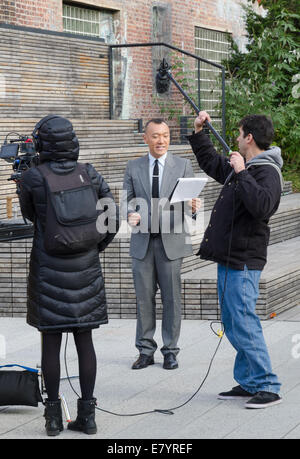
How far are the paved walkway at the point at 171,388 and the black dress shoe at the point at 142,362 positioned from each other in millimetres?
69

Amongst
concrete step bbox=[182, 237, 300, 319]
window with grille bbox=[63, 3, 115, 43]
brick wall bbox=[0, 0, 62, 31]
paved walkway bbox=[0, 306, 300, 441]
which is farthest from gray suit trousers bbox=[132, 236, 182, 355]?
window with grille bbox=[63, 3, 115, 43]

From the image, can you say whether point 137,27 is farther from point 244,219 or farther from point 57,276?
point 57,276

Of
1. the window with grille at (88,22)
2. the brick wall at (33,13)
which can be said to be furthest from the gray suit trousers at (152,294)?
the window with grille at (88,22)

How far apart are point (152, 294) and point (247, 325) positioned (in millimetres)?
1412

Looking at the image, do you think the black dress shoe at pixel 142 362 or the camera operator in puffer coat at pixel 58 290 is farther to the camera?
the black dress shoe at pixel 142 362

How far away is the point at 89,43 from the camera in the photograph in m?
14.4

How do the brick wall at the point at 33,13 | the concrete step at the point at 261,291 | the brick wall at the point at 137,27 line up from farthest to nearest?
1. the brick wall at the point at 137,27
2. the brick wall at the point at 33,13
3. the concrete step at the point at 261,291

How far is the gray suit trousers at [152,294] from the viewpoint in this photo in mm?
6492

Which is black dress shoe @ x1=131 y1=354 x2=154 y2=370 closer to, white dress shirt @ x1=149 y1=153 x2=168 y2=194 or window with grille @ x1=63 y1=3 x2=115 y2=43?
white dress shirt @ x1=149 y1=153 x2=168 y2=194

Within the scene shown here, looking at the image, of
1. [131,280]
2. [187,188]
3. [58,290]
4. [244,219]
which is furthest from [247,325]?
[131,280]

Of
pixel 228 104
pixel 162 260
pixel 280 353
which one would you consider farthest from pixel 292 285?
pixel 228 104

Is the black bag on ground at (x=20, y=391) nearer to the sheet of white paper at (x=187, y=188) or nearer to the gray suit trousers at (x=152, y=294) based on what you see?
the gray suit trousers at (x=152, y=294)

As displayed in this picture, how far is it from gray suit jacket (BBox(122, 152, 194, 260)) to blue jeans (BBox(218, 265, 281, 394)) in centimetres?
105

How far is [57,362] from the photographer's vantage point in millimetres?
4926
